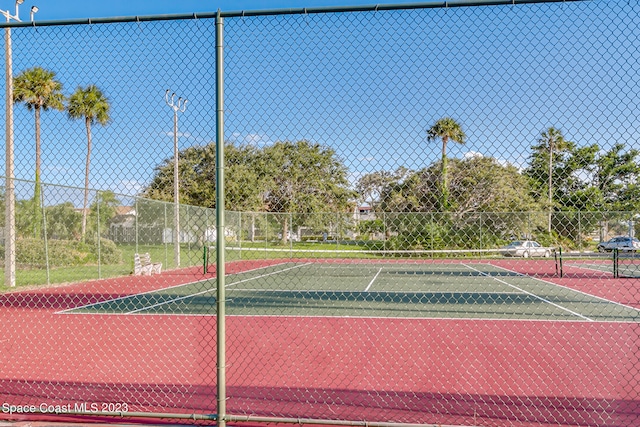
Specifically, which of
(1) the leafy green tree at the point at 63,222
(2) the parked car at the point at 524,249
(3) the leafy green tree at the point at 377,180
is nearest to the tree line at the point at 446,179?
(3) the leafy green tree at the point at 377,180

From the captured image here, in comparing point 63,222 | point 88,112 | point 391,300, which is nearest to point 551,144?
point 88,112

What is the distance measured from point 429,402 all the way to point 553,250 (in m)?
14.8

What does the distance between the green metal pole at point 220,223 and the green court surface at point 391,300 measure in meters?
6.73

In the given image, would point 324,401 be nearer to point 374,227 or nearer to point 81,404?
point 81,404

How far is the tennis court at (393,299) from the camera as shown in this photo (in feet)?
34.8

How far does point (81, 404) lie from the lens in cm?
452

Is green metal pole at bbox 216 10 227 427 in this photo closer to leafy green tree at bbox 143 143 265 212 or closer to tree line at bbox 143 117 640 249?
tree line at bbox 143 117 640 249

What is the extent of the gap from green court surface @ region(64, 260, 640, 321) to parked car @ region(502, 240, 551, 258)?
98 cm

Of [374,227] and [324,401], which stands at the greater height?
[374,227]

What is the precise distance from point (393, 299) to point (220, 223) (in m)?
9.54

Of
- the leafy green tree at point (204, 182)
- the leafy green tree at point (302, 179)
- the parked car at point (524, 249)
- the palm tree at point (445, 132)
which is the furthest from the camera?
the parked car at point (524, 249)

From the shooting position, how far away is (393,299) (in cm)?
1270

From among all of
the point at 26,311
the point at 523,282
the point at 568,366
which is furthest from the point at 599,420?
the point at 523,282

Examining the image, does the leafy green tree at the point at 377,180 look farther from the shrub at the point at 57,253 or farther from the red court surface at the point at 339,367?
the shrub at the point at 57,253
